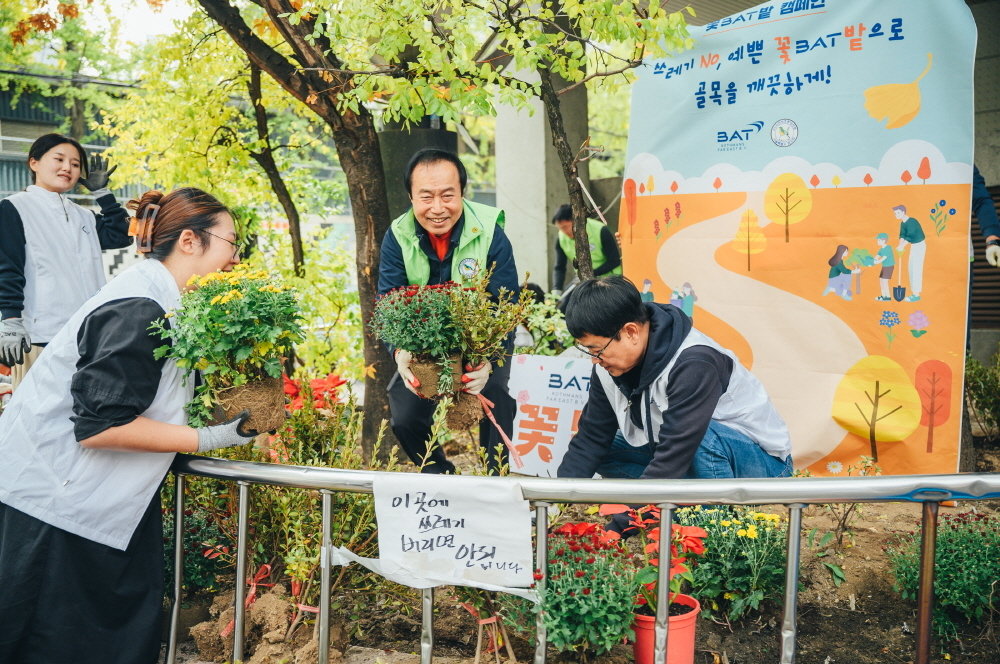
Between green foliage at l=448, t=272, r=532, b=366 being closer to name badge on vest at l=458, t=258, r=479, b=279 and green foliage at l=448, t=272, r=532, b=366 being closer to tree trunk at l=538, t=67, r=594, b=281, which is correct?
name badge on vest at l=458, t=258, r=479, b=279

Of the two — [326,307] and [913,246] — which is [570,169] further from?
[326,307]

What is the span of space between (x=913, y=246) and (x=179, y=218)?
3.34 m

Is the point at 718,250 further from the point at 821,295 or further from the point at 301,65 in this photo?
the point at 301,65

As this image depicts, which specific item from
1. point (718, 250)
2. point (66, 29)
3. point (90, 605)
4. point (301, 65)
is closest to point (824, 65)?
point (718, 250)

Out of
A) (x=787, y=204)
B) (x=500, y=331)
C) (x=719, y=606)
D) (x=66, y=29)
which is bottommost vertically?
(x=719, y=606)

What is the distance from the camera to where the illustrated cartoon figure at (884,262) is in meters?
4.00

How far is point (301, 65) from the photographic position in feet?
14.0

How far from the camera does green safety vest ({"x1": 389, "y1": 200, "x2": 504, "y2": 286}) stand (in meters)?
3.59

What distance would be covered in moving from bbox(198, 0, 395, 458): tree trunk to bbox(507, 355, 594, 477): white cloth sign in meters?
0.83

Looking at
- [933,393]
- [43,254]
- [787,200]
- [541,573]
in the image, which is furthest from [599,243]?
[541,573]

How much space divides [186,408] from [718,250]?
120 inches

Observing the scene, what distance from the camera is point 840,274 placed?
13.6 feet

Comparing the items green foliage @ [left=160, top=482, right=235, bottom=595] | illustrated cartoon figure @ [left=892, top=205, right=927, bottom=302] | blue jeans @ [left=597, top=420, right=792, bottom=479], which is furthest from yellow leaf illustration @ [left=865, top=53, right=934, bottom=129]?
green foliage @ [left=160, top=482, right=235, bottom=595]

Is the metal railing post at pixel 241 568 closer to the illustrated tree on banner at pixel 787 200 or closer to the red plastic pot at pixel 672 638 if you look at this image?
the red plastic pot at pixel 672 638
